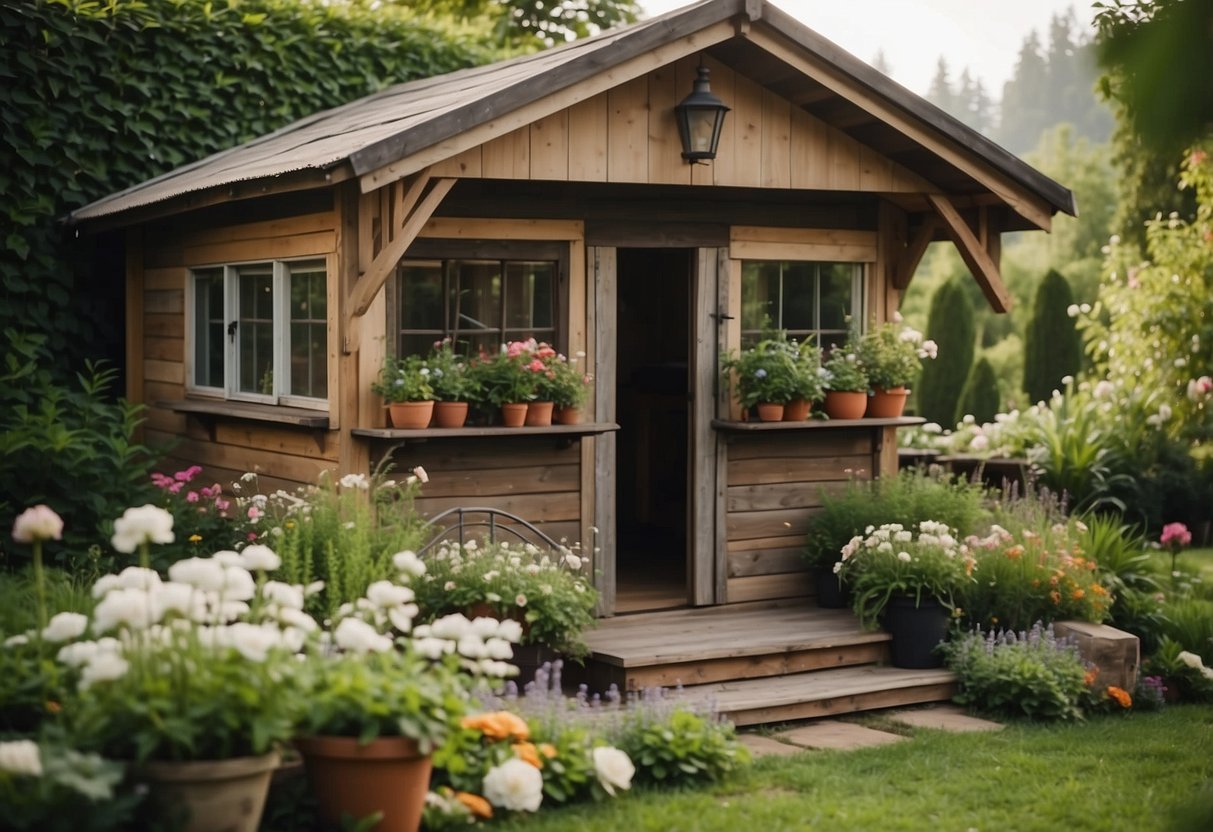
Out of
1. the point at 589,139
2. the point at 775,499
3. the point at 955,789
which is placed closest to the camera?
the point at 955,789

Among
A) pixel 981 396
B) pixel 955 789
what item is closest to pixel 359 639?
pixel 955 789

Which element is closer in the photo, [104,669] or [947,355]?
[104,669]

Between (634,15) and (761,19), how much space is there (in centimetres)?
1336

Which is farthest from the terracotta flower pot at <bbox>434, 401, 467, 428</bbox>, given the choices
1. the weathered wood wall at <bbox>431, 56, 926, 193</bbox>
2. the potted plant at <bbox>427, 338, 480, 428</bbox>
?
the weathered wood wall at <bbox>431, 56, 926, 193</bbox>

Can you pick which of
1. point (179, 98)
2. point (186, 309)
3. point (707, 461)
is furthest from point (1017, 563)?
point (179, 98)

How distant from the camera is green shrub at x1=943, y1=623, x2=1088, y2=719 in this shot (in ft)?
24.0

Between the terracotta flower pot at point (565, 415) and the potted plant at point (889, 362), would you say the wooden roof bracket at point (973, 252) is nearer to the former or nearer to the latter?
the potted plant at point (889, 362)

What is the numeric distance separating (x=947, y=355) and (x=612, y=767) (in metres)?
14.7

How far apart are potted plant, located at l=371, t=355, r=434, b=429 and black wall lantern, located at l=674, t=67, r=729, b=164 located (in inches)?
75.4

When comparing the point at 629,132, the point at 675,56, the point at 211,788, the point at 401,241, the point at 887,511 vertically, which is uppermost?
the point at 675,56

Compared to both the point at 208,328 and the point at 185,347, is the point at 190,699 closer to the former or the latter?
the point at 208,328

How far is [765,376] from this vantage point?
8.48 m

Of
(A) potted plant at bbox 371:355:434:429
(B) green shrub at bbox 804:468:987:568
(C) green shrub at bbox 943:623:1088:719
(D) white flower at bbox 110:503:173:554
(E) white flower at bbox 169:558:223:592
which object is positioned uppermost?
(A) potted plant at bbox 371:355:434:429

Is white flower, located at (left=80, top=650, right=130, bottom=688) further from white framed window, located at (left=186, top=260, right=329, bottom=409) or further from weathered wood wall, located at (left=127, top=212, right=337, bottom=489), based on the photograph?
white framed window, located at (left=186, top=260, right=329, bottom=409)
